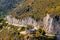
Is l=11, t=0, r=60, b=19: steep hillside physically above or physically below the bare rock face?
above

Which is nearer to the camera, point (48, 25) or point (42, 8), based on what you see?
point (48, 25)

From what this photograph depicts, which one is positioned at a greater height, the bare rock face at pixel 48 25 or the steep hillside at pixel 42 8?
the steep hillside at pixel 42 8

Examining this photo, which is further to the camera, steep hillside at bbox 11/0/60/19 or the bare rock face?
steep hillside at bbox 11/0/60/19

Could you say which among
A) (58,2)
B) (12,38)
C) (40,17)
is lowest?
(12,38)

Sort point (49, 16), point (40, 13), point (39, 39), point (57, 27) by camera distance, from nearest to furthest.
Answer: point (39, 39), point (57, 27), point (49, 16), point (40, 13)

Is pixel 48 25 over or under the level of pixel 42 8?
under

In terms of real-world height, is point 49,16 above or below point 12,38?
above

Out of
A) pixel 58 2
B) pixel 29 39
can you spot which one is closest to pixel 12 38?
pixel 29 39

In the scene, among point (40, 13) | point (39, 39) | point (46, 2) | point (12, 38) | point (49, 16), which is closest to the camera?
point (39, 39)

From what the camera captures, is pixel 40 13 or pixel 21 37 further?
pixel 40 13

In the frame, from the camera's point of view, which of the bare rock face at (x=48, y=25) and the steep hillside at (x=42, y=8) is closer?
the bare rock face at (x=48, y=25)

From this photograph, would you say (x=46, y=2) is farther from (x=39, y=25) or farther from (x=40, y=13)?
(x=39, y=25)
